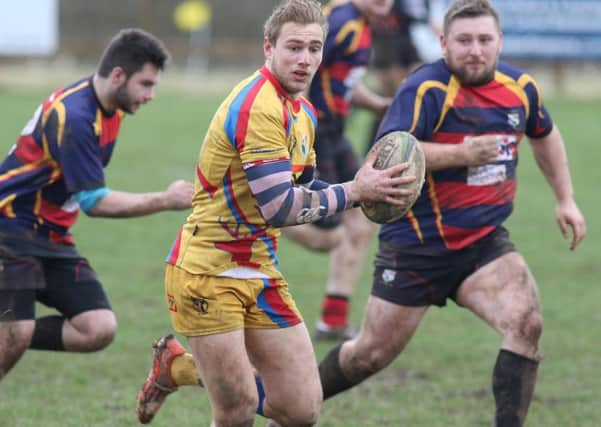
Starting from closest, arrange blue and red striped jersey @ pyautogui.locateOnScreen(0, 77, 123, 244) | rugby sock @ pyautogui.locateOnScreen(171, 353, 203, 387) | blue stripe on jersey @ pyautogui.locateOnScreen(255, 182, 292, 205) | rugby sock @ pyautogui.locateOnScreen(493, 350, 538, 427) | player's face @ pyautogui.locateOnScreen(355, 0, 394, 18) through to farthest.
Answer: blue stripe on jersey @ pyautogui.locateOnScreen(255, 182, 292, 205) < rugby sock @ pyautogui.locateOnScreen(493, 350, 538, 427) < rugby sock @ pyautogui.locateOnScreen(171, 353, 203, 387) < blue and red striped jersey @ pyautogui.locateOnScreen(0, 77, 123, 244) < player's face @ pyautogui.locateOnScreen(355, 0, 394, 18)

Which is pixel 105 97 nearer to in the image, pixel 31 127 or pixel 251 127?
pixel 31 127

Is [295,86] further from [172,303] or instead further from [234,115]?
[172,303]

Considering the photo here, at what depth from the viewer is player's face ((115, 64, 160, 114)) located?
5500mm

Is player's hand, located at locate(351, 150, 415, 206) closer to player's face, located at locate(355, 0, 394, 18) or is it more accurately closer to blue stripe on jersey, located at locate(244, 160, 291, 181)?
blue stripe on jersey, located at locate(244, 160, 291, 181)

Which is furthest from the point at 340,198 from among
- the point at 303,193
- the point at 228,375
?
the point at 228,375

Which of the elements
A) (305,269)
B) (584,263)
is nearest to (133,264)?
(305,269)

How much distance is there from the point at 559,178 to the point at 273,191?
1996 mm

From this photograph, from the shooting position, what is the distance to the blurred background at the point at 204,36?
2692 centimetres

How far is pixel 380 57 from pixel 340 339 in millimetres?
2664

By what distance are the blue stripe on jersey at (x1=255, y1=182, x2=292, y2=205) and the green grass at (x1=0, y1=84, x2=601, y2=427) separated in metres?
1.88

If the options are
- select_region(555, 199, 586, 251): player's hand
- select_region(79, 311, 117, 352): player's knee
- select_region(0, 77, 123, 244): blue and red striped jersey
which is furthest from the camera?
select_region(79, 311, 117, 352): player's knee

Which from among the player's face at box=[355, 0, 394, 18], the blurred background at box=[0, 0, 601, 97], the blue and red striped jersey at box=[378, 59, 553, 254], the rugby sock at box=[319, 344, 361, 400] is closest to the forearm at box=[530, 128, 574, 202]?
the blue and red striped jersey at box=[378, 59, 553, 254]

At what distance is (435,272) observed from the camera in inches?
210

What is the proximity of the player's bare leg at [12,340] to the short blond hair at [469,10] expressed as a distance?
242 cm
